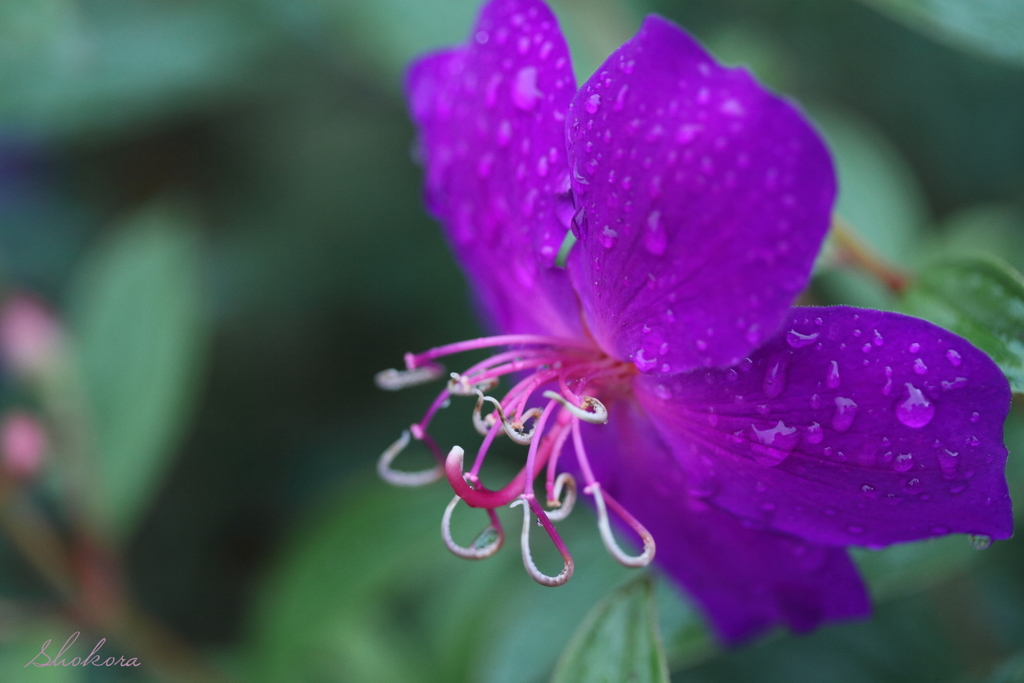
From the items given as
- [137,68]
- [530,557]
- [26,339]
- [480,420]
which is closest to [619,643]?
[530,557]

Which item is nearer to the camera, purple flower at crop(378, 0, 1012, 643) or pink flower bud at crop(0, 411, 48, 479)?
purple flower at crop(378, 0, 1012, 643)

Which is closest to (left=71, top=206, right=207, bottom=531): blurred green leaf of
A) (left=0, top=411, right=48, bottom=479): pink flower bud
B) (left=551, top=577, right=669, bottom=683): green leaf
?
(left=0, top=411, right=48, bottom=479): pink flower bud

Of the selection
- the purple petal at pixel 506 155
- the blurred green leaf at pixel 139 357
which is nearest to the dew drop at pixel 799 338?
the purple petal at pixel 506 155

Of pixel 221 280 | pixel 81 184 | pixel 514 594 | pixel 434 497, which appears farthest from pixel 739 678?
pixel 81 184

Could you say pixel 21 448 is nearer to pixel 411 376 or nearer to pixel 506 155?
pixel 411 376

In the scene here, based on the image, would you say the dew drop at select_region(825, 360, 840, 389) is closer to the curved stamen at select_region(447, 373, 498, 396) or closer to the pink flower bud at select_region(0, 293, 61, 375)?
the curved stamen at select_region(447, 373, 498, 396)

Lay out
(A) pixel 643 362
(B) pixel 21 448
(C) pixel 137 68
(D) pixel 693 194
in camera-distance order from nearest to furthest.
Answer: (D) pixel 693 194 → (A) pixel 643 362 → (B) pixel 21 448 → (C) pixel 137 68

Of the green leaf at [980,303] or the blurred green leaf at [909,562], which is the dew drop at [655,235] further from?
the blurred green leaf at [909,562]
